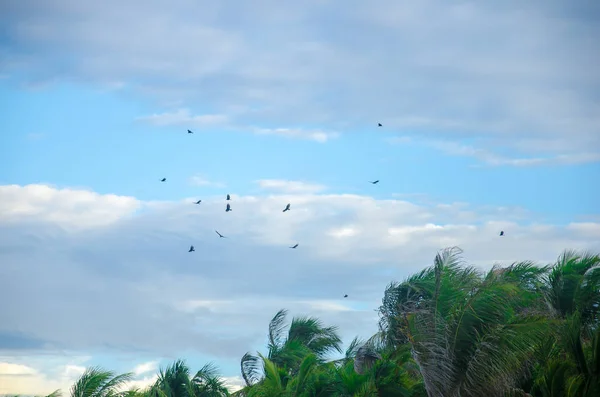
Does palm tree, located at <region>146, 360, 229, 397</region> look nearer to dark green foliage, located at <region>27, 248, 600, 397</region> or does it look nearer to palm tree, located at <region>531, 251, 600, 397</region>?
dark green foliage, located at <region>27, 248, 600, 397</region>

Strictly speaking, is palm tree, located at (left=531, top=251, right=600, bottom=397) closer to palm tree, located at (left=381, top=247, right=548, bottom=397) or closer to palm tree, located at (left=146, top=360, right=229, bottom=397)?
palm tree, located at (left=381, top=247, right=548, bottom=397)

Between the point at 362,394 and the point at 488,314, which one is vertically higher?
the point at 488,314

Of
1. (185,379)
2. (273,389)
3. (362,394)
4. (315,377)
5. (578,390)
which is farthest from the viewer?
(185,379)

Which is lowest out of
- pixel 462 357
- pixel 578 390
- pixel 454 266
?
pixel 578 390

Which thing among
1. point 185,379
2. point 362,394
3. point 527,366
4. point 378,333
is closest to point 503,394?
point 527,366

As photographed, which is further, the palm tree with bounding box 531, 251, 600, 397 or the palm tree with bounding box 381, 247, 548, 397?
the palm tree with bounding box 381, 247, 548, 397

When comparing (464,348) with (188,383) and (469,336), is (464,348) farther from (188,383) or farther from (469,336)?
(188,383)

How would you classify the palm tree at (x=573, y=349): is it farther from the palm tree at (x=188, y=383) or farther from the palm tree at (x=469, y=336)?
the palm tree at (x=188, y=383)

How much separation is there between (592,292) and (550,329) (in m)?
6.09

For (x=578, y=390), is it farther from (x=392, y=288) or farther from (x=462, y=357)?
(x=392, y=288)

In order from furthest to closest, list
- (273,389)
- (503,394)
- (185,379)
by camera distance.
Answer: (185,379) < (273,389) < (503,394)

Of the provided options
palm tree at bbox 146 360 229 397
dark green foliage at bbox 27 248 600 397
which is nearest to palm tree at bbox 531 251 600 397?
dark green foliage at bbox 27 248 600 397

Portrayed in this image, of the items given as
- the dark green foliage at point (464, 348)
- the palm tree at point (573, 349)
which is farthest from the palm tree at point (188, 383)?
the palm tree at point (573, 349)

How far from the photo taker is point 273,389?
25344 millimetres
